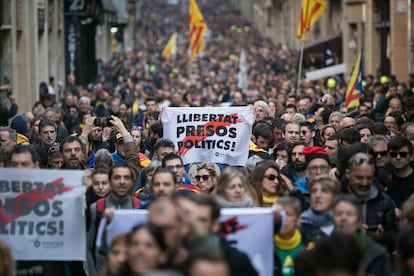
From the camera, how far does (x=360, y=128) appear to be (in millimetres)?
15211

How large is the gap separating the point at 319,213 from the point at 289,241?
0.33 m

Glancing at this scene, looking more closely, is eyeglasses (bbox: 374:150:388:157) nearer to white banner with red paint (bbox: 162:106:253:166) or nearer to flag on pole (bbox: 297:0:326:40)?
white banner with red paint (bbox: 162:106:253:166)

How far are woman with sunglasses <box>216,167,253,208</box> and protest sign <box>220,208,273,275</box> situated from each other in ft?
2.04

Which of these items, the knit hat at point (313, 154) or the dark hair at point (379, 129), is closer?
the knit hat at point (313, 154)

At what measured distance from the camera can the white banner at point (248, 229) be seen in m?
9.44

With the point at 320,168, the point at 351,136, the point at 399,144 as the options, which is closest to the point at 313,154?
the point at 320,168

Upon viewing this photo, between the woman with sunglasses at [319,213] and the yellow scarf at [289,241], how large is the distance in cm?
4

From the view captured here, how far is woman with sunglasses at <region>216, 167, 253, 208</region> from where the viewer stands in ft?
33.4

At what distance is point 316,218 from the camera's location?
9.87 metres

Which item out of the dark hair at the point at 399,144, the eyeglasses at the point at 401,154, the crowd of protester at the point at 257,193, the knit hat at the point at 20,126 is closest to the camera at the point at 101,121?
the crowd of protester at the point at 257,193

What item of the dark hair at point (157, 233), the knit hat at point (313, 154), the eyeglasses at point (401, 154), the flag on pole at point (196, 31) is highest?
the flag on pole at point (196, 31)

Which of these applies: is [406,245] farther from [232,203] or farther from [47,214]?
[47,214]

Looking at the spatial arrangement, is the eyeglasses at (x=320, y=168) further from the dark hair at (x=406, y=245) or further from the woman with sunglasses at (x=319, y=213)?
the dark hair at (x=406, y=245)

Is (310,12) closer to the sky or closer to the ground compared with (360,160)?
closer to the sky
